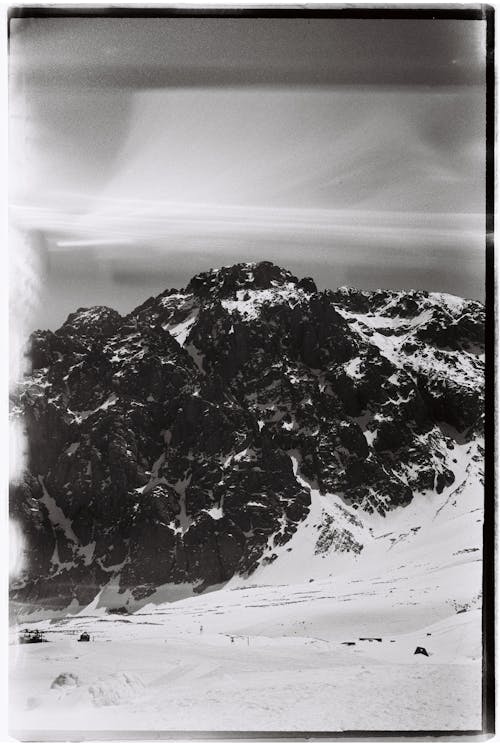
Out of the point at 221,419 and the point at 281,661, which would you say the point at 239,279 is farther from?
the point at 281,661

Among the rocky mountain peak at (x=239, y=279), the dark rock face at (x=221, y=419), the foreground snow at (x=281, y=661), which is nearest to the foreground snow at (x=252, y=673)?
the foreground snow at (x=281, y=661)

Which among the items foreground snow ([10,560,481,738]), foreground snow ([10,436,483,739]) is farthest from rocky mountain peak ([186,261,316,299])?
foreground snow ([10,560,481,738])

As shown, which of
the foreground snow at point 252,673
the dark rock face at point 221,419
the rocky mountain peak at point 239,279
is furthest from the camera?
the rocky mountain peak at point 239,279

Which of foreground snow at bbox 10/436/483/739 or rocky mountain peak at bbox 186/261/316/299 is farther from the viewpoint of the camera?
rocky mountain peak at bbox 186/261/316/299

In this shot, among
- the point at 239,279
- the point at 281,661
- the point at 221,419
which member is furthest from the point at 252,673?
the point at 239,279

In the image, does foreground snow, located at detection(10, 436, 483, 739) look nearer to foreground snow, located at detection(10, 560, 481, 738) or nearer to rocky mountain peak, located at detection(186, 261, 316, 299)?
foreground snow, located at detection(10, 560, 481, 738)

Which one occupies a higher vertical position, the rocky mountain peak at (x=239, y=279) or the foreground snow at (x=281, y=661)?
the rocky mountain peak at (x=239, y=279)

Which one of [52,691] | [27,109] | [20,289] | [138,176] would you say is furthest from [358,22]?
[52,691]

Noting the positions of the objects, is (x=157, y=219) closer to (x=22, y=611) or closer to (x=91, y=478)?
(x=91, y=478)

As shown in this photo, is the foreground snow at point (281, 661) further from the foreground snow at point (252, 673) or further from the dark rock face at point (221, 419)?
the dark rock face at point (221, 419)
